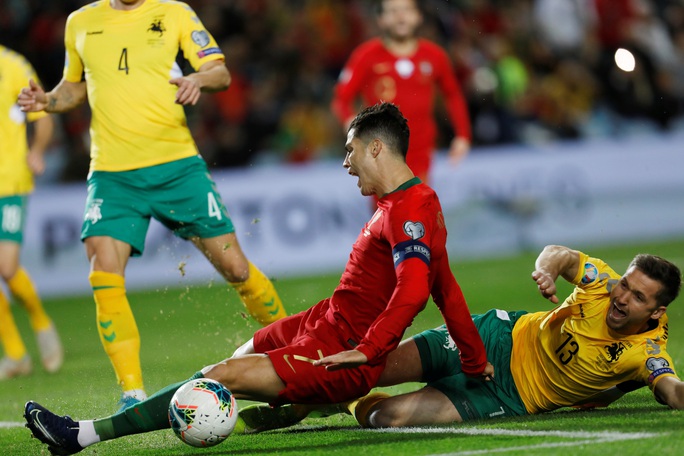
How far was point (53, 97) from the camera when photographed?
6.60 metres

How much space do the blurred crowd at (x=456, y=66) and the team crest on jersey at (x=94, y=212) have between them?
Result: 8.00 metres

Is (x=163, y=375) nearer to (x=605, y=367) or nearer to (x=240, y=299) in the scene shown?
(x=240, y=299)

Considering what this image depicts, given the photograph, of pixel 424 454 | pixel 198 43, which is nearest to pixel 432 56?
pixel 198 43

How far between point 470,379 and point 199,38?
2.57 m

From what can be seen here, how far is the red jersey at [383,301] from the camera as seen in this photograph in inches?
183

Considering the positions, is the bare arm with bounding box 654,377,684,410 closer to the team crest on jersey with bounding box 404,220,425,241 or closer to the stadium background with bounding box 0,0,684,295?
the team crest on jersey with bounding box 404,220,425,241

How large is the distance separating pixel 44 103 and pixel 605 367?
3.47 meters

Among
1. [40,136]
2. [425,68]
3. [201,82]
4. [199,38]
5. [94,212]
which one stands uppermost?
[199,38]

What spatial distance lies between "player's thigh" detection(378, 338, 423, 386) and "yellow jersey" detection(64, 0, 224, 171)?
→ 1.92m

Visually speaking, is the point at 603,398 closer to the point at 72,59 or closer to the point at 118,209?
the point at 118,209

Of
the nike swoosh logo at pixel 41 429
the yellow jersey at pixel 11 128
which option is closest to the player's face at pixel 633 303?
the nike swoosh logo at pixel 41 429

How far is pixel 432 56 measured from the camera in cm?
1000

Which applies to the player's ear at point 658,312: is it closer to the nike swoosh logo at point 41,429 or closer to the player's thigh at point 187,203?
the player's thigh at point 187,203

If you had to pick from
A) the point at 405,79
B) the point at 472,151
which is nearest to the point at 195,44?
the point at 405,79
